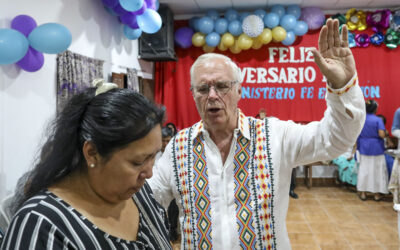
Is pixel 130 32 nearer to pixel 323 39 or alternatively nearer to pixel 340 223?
pixel 323 39

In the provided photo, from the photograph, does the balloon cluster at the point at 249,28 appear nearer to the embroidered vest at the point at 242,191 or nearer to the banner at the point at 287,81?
the banner at the point at 287,81

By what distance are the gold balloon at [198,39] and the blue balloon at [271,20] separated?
1.10 metres

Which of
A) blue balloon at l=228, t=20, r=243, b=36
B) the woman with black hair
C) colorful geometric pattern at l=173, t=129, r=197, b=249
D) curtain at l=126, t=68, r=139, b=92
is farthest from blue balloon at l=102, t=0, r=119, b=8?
the woman with black hair

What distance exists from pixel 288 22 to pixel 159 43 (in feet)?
7.13

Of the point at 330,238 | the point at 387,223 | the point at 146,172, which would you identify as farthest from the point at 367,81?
the point at 146,172

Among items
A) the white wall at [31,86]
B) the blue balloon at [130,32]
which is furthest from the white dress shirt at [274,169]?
the blue balloon at [130,32]

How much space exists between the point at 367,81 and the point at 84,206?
6.04 metres

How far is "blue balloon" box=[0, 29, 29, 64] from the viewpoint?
2.14 metres

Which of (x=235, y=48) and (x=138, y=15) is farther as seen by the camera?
(x=235, y=48)

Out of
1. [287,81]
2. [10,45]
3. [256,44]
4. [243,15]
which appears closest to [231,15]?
[243,15]

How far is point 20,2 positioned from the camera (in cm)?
266

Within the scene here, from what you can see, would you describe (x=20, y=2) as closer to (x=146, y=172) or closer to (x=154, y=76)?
(x=146, y=172)

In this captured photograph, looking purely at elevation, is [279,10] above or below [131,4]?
above

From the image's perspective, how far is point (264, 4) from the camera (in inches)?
217
